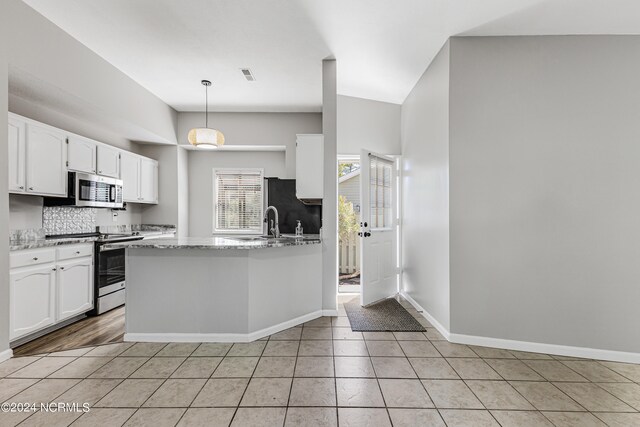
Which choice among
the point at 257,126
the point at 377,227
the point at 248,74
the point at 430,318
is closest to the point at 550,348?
the point at 430,318

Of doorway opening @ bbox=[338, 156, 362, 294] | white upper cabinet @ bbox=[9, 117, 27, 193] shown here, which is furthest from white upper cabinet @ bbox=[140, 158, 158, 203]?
doorway opening @ bbox=[338, 156, 362, 294]

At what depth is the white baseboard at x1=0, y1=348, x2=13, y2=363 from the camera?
8.39ft

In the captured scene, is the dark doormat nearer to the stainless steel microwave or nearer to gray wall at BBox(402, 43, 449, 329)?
gray wall at BBox(402, 43, 449, 329)

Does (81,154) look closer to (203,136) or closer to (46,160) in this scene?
(46,160)

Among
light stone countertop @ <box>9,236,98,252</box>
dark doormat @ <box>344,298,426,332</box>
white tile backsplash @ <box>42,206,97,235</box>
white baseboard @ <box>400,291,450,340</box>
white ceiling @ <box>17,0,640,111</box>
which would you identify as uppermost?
white ceiling @ <box>17,0,640,111</box>

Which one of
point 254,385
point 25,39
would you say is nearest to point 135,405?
point 254,385

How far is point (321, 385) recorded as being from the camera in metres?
2.25

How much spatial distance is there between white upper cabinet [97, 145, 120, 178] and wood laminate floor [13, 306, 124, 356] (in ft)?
6.19

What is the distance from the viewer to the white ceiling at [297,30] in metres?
2.62

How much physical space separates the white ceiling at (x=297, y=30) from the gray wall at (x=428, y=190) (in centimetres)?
32

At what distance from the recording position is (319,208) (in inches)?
191

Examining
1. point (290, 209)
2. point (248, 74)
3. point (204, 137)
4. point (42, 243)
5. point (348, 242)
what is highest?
point (248, 74)

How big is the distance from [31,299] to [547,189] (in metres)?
4.80

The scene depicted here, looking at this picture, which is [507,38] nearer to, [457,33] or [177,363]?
[457,33]
